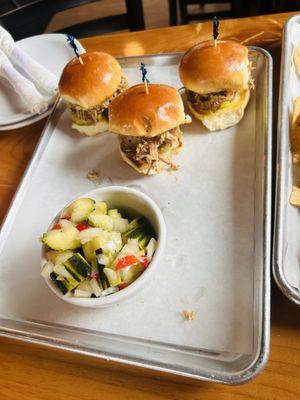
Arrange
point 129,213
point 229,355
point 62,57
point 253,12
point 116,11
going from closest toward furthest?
point 229,355 → point 129,213 → point 62,57 → point 253,12 → point 116,11

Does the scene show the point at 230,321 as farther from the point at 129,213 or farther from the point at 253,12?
the point at 253,12

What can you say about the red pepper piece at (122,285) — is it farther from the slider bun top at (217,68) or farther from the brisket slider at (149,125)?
the slider bun top at (217,68)

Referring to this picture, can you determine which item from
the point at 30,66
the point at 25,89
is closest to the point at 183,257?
the point at 25,89

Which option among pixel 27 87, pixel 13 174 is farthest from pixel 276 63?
pixel 13 174

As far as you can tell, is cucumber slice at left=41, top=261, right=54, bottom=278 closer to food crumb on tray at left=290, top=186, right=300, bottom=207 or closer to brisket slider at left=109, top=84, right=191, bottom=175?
brisket slider at left=109, top=84, right=191, bottom=175

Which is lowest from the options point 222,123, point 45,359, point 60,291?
point 45,359

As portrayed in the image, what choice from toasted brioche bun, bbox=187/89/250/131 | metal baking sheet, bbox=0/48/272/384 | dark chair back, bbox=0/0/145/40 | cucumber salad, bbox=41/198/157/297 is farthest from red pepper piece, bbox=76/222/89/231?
dark chair back, bbox=0/0/145/40
